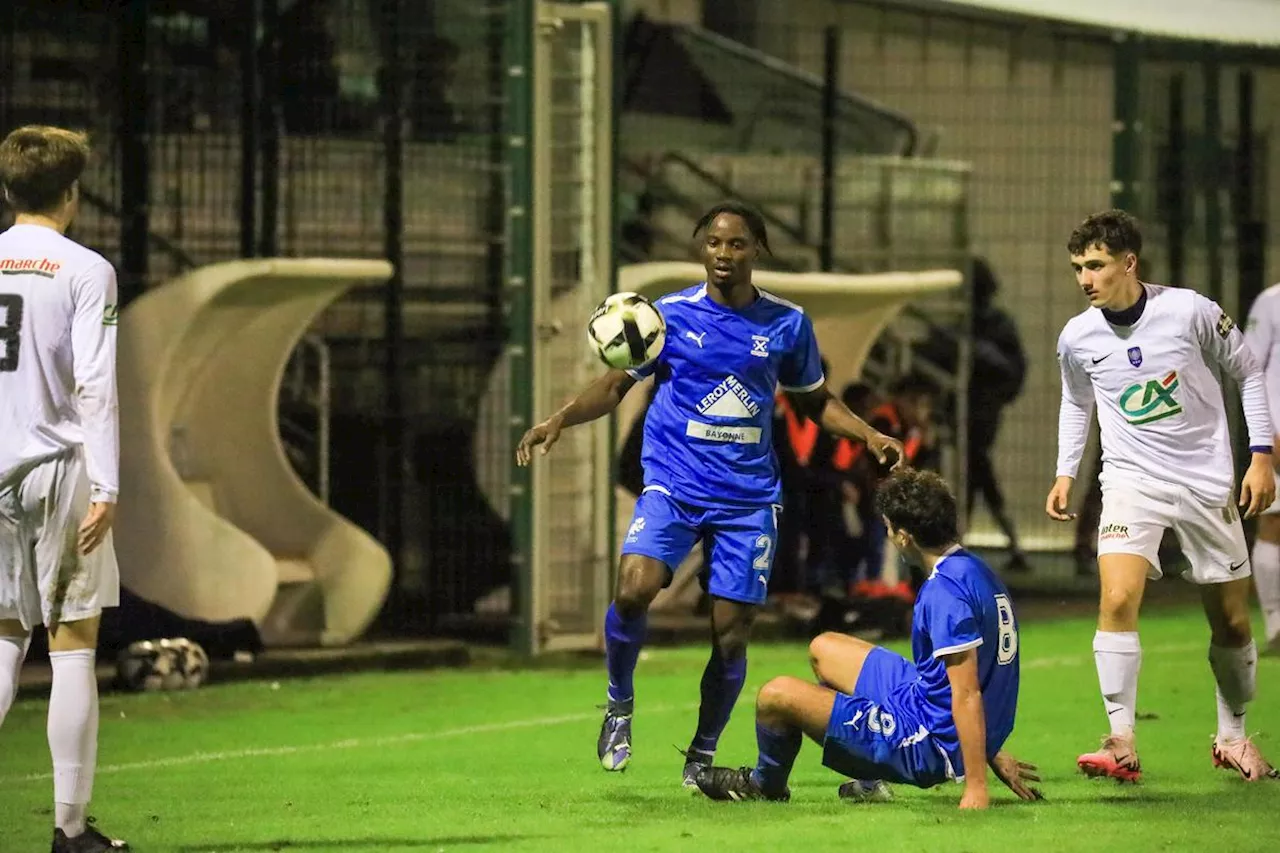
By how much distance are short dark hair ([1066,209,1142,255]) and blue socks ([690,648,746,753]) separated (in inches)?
68.7

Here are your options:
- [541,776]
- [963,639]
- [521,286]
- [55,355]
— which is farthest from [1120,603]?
[521,286]

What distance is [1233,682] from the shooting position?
24.5 feet

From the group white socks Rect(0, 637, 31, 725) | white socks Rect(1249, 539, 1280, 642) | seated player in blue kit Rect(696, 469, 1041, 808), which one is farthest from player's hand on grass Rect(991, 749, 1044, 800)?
white socks Rect(1249, 539, 1280, 642)

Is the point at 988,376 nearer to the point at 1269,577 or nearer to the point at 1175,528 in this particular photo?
the point at 1269,577

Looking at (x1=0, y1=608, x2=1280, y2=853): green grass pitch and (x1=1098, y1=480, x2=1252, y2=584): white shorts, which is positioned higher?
(x1=1098, y1=480, x2=1252, y2=584): white shorts

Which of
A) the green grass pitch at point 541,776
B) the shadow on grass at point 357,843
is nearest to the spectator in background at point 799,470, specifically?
the green grass pitch at point 541,776

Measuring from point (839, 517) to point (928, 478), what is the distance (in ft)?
23.3

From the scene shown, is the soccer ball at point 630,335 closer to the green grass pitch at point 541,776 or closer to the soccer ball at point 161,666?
the green grass pitch at point 541,776

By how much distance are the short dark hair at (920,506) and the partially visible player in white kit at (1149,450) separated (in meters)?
1.01

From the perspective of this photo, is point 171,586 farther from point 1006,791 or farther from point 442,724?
point 1006,791

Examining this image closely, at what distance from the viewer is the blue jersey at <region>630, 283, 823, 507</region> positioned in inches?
283

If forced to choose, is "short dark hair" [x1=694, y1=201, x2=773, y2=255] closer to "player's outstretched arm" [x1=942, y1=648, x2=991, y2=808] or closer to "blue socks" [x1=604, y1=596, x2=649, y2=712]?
"blue socks" [x1=604, y1=596, x2=649, y2=712]

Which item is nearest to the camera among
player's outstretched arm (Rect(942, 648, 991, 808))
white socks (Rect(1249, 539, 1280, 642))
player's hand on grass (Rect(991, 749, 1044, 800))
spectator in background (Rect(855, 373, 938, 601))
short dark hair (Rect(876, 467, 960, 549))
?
player's outstretched arm (Rect(942, 648, 991, 808))

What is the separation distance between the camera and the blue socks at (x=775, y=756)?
260 inches
